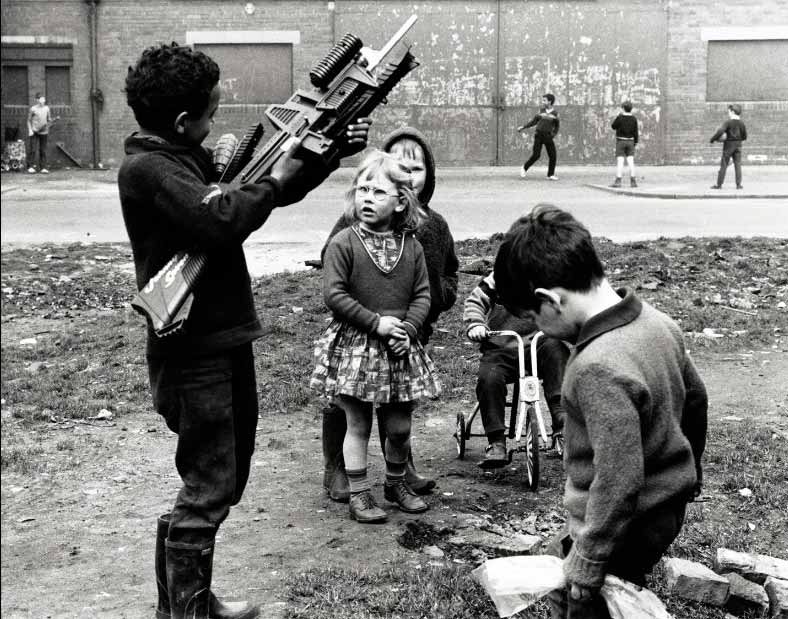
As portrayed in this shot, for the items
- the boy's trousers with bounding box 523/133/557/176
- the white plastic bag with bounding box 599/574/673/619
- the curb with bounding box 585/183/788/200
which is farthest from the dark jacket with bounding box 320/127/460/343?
the boy's trousers with bounding box 523/133/557/176

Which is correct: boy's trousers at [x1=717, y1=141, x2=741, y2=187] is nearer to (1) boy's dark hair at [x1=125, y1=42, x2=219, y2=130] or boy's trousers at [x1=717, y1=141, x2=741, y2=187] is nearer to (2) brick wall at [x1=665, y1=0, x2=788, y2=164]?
(2) brick wall at [x1=665, y1=0, x2=788, y2=164]

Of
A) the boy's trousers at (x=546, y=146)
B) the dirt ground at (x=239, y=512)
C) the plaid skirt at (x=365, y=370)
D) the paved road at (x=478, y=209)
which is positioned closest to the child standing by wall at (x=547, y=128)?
the boy's trousers at (x=546, y=146)

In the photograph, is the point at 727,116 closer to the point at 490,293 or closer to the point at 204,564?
the point at 490,293

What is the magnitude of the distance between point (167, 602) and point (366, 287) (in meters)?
1.69

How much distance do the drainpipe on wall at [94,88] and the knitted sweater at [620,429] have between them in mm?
27462

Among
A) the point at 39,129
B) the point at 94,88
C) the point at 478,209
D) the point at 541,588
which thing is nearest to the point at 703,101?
the point at 478,209

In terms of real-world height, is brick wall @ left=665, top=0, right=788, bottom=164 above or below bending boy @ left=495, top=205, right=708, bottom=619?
above

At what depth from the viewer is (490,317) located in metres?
5.59

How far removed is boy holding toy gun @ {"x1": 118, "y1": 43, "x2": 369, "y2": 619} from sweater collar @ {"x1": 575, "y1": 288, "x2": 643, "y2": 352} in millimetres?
1022

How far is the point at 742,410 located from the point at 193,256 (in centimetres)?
446

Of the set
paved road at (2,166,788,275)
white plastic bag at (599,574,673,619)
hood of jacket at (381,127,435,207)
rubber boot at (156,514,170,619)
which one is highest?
hood of jacket at (381,127,435,207)

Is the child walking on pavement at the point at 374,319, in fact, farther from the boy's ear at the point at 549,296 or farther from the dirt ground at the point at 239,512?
the boy's ear at the point at 549,296

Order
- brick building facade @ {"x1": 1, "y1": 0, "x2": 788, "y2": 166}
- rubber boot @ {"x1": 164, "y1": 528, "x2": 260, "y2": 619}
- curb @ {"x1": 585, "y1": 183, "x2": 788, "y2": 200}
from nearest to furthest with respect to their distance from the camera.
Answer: rubber boot @ {"x1": 164, "y1": 528, "x2": 260, "y2": 619} < curb @ {"x1": 585, "y1": 183, "x2": 788, "y2": 200} < brick building facade @ {"x1": 1, "y1": 0, "x2": 788, "y2": 166}

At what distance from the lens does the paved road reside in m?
13.7
